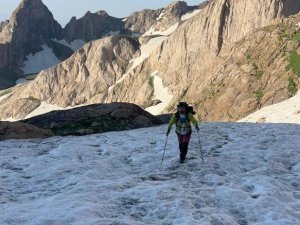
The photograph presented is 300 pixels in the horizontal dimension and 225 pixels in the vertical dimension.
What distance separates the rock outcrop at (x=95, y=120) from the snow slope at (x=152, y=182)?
8955 mm

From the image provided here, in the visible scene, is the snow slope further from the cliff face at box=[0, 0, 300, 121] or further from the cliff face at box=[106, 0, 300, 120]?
the cliff face at box=[106, 0, 300, 120]

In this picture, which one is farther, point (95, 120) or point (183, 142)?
point (95, 120)

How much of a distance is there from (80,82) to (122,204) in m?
184

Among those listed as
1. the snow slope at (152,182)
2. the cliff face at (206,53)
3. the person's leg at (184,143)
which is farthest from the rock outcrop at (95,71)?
the person's leg at (184,143)

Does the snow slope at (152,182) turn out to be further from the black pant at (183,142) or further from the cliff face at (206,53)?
the cliff face at (206,53)

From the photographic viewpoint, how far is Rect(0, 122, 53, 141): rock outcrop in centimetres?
3491

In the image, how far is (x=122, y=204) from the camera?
16.5 metres

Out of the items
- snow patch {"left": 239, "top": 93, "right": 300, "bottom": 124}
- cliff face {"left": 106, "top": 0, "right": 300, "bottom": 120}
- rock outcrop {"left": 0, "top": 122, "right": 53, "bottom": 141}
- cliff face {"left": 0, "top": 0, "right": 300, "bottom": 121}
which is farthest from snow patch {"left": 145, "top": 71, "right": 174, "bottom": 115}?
rock outcrop {"left": 0, "top": 122, "right": 53, "bottom": 141}

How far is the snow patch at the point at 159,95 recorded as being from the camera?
145 metres

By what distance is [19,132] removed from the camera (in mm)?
35750

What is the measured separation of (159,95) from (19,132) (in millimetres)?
121460

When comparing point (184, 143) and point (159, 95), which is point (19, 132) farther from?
point (159, 95)

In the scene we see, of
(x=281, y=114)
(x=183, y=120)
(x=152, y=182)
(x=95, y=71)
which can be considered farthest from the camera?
(x=95, y=71)

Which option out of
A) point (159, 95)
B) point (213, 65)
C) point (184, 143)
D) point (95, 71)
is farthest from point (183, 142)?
point (95, 71)
